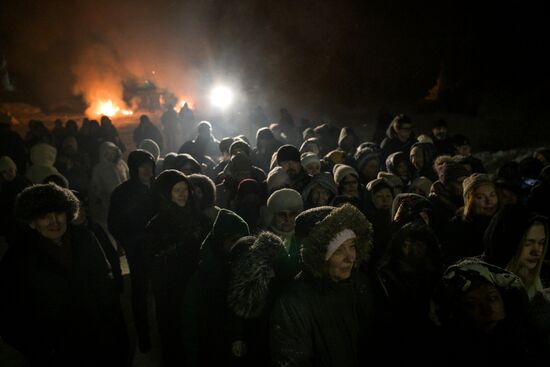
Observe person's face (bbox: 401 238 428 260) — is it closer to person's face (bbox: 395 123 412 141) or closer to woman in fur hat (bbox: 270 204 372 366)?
woman in fur hat (bbox: 270 204 372 366)

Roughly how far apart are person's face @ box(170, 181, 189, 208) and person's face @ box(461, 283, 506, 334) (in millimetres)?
2833

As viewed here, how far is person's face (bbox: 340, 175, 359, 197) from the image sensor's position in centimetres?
526

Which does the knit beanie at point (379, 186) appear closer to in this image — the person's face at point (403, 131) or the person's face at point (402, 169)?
the person's face at point (402, 169)

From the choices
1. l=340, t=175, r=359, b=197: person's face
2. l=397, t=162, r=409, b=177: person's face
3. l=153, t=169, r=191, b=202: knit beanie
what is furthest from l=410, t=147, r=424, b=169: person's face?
l=153, t=169, r=191, b=202: knit beanie

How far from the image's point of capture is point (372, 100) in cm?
2305

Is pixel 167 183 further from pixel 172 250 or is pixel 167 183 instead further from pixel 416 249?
pixel 416 249

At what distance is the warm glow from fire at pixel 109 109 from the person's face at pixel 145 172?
89.5 feet

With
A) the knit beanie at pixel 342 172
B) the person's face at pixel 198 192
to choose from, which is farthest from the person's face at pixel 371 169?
the person's face at pixel 198 192

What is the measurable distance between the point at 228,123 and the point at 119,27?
24891mm

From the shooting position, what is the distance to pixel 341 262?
242 centimetres

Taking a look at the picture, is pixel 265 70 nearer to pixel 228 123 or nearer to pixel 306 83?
pixel 306 83

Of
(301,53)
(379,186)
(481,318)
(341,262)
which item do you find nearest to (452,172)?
(379,186)

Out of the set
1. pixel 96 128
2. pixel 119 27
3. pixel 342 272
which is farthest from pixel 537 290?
pixel 119 27

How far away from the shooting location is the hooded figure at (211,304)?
2764mm
